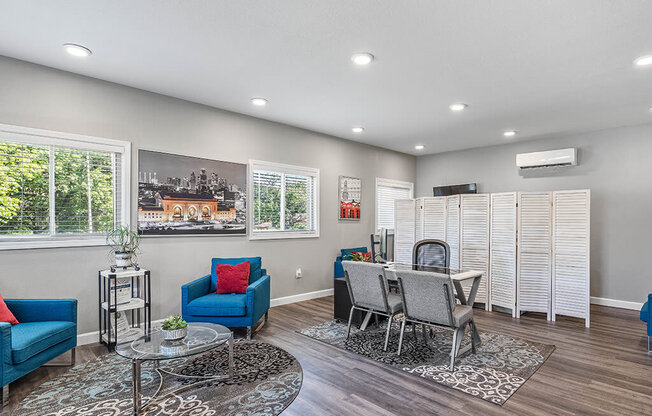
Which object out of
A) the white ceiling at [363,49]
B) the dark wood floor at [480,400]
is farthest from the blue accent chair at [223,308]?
the white ceiling at [363,49]

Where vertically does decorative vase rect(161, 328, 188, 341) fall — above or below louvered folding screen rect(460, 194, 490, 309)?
below

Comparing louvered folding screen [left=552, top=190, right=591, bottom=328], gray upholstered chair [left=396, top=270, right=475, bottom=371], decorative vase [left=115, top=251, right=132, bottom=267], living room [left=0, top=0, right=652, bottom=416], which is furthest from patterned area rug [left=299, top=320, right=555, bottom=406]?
decorative vase [left=115, top=251, right=132, bottom=267]

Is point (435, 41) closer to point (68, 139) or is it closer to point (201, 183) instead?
Result: point (201, 183)

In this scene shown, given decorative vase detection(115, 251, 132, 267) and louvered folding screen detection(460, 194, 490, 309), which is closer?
decorative vase detection(115, 251, 132, 267)

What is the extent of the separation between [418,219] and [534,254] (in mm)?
1893

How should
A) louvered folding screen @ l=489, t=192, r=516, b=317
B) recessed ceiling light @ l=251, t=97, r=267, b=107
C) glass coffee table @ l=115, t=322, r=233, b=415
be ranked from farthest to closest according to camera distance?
louvered folding screen @ l=489, t=192, r=516, b=317 → recessed ceiling light @ l=251, t=97, r=267, b=107 → glass coffee table @ l=115, t=322, r=233, b=415

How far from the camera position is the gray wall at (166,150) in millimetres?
3443

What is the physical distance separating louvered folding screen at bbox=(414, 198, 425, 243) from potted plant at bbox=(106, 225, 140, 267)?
4.37 meters

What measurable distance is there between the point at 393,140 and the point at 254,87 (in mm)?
3267

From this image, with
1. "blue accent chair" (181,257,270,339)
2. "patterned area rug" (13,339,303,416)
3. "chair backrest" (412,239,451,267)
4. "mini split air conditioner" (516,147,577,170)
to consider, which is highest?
"mini split air conditioner" (516,147,577,170)

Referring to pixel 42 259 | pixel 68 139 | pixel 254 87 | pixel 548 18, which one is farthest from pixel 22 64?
pixel 548 18

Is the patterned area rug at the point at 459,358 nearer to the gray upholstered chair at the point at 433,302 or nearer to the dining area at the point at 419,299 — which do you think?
the dining area at the point at 419,299

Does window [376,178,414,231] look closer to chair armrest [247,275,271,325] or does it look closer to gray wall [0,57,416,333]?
gray wall [0,57,416,333]

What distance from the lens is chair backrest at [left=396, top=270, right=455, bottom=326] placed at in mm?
3061
